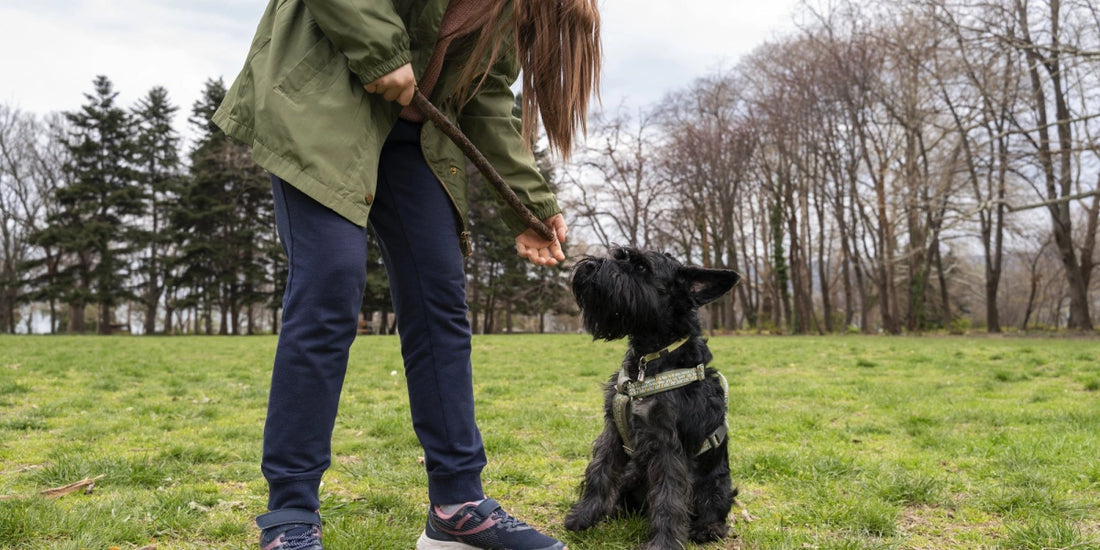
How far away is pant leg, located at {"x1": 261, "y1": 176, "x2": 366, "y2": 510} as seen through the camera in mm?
1998

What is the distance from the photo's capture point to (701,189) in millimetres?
29531

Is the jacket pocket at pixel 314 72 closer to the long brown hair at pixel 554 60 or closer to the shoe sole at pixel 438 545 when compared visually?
the long brown hair at pixel 554 60

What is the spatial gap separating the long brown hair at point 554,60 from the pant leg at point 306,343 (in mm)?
696

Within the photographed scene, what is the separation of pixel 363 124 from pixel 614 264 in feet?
4.36

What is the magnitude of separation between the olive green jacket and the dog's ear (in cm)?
144

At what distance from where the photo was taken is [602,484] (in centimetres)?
292

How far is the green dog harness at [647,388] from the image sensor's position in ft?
9.12

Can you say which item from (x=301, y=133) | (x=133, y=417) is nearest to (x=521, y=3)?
(x=301, y=133)

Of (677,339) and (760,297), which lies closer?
(677,339)

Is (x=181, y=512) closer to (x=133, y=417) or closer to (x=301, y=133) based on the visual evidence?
(x=301, y=133)

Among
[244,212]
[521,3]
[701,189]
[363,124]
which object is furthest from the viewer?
[244,212]

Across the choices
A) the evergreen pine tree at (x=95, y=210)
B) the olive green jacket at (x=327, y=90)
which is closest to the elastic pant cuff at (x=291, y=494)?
the olive green jacket at (x=327, y=90)

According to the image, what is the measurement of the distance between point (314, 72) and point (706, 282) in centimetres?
180

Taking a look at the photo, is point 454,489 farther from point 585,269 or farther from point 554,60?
point 554,60
